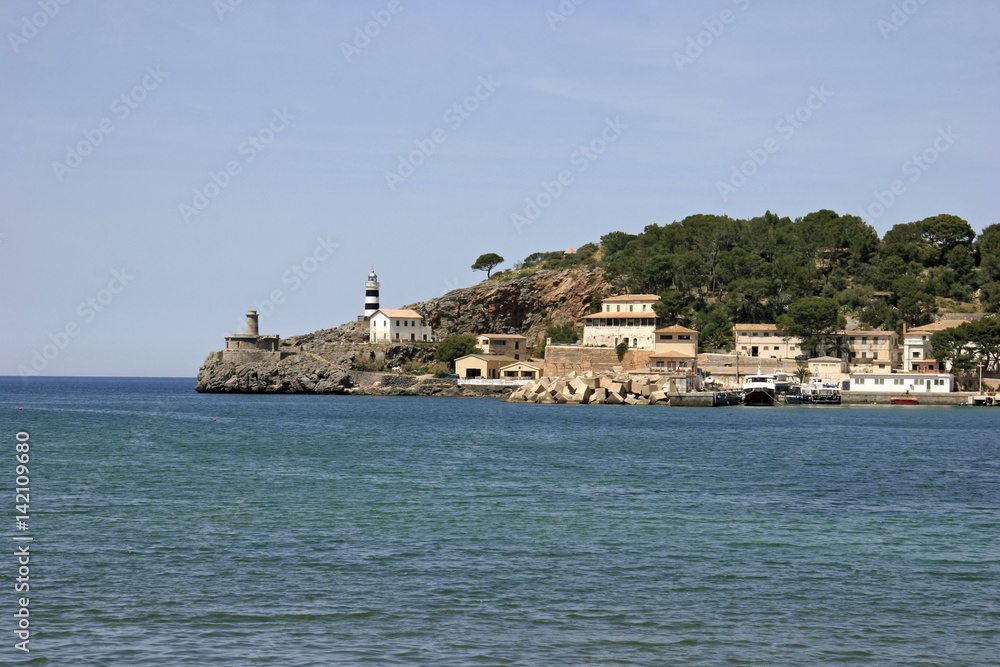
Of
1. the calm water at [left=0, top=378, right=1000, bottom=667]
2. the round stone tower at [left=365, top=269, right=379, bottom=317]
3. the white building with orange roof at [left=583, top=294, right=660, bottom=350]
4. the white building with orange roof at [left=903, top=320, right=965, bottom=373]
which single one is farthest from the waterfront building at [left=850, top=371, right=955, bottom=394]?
the round stone tower at [left=365, top=269, right=379, bottom=317]

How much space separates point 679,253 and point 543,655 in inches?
3855

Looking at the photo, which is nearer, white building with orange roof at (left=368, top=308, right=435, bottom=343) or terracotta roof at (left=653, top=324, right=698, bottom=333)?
terracotta roof at (left=653, top=324, right=698, bottom=333)

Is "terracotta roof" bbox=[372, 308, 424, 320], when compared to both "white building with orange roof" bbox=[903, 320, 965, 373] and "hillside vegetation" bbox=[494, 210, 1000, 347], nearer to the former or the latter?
"hillside vegetation" bbox=[494, 210, 1000, 347]

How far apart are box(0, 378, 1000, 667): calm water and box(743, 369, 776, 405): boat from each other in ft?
133

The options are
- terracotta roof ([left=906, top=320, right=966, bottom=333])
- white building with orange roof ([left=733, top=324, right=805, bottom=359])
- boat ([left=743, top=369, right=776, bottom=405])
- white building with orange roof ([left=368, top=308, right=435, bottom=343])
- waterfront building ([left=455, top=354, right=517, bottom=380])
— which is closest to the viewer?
boat ([left=743, top=369, right=776, bottom=405])

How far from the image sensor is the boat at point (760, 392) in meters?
73.8

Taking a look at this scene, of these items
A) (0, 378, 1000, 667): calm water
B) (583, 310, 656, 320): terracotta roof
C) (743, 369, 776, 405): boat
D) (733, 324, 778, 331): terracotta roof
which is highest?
(583, 310, 656, 320): terracotta roof

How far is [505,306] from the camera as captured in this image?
369 ft

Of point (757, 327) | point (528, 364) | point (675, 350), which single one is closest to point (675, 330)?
point (675, 350)

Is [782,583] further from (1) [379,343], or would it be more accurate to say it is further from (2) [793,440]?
(1) [379,343]

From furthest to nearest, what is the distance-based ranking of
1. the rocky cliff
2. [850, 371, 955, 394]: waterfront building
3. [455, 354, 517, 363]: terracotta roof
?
the rocky cliff → [455, 354, 517, 363]: terracotta roof → [850, 371, 955, 394]: waterfront building

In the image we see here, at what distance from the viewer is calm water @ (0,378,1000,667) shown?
1076 cm

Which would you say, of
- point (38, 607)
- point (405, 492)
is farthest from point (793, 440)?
point (38, 607)

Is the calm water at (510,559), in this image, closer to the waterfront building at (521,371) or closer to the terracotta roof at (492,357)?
the waterfront building at (521,371)
